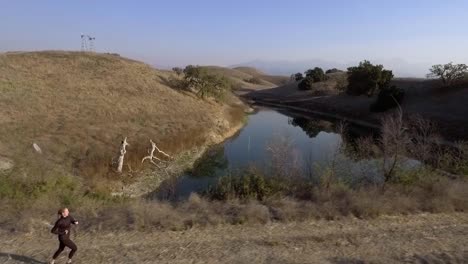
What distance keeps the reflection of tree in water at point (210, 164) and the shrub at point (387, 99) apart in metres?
31.8

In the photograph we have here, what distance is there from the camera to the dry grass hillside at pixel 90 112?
96.8ft

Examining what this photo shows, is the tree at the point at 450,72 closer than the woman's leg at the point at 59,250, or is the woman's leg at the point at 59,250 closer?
the woman's leg at the point at 59,250

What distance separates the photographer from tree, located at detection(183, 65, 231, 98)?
210ft

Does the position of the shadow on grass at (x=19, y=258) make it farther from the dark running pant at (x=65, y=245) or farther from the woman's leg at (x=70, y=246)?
the woman's leg at (x=70, y=246)

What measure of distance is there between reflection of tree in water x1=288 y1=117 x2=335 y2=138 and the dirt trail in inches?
1481

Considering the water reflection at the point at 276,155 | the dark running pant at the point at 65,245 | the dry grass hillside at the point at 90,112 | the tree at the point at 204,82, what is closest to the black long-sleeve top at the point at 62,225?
the dark running pant at the point at 65,245

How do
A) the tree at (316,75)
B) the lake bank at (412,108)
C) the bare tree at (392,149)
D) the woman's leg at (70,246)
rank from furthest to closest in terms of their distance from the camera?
the tree at (316,75) < the lake bank at (412,108) < the bare tree at (392,149) < the woman's leg at (70,246)

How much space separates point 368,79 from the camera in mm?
72312

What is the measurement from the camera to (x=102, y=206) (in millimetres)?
17172

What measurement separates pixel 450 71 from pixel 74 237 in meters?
62.7

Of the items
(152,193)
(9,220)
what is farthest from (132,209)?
(152,193)

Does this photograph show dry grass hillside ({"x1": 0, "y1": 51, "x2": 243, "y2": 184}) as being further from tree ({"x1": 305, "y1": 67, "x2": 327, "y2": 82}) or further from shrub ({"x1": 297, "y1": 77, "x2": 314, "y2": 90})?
tree ({"x1": 305, "y1": 67, "x2": 327, "y2": 82})

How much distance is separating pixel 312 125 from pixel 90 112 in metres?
32.2

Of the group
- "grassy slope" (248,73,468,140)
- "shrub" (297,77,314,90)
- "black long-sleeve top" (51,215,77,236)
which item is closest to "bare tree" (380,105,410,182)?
"black long-sleeve top" (51,215,77,236)
